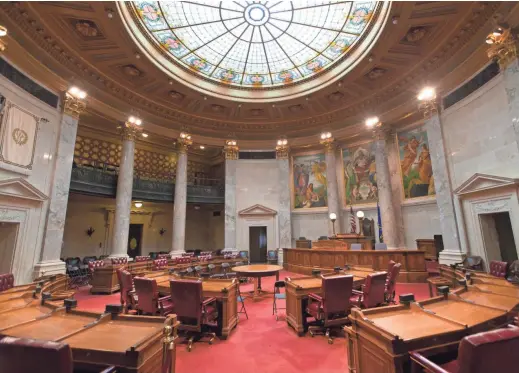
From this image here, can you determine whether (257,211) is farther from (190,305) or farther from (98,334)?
(98,334)

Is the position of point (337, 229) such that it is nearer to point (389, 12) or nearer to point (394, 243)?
point (394, 243)

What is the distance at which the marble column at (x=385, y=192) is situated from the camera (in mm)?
12686

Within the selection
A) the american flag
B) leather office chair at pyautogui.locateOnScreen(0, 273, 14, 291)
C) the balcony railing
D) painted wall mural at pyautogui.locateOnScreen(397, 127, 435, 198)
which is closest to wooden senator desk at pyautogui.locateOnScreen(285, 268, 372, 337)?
leather office chair at pyautogui.locateOnScreen(0, 273, 14, 291)

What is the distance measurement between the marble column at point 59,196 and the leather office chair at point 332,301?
371 inches

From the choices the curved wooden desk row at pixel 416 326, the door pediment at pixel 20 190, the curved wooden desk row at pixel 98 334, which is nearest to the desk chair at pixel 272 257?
the door pediment at pixel 20 190

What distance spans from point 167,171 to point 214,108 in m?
6.17

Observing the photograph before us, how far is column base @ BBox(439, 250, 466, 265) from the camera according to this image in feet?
30.9

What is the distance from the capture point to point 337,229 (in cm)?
1485

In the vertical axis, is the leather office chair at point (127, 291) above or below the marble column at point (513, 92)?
below

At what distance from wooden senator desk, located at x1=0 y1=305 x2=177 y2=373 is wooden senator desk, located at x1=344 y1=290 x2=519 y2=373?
2.18 meters

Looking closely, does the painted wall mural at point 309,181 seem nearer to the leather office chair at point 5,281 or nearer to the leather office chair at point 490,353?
the leather office chair at point 5,281

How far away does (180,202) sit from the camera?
1455 cm

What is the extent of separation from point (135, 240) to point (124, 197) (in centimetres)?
525

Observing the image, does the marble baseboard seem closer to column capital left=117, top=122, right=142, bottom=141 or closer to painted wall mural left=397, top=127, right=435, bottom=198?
column capital left=117, top=122, right=142, bottom=141
